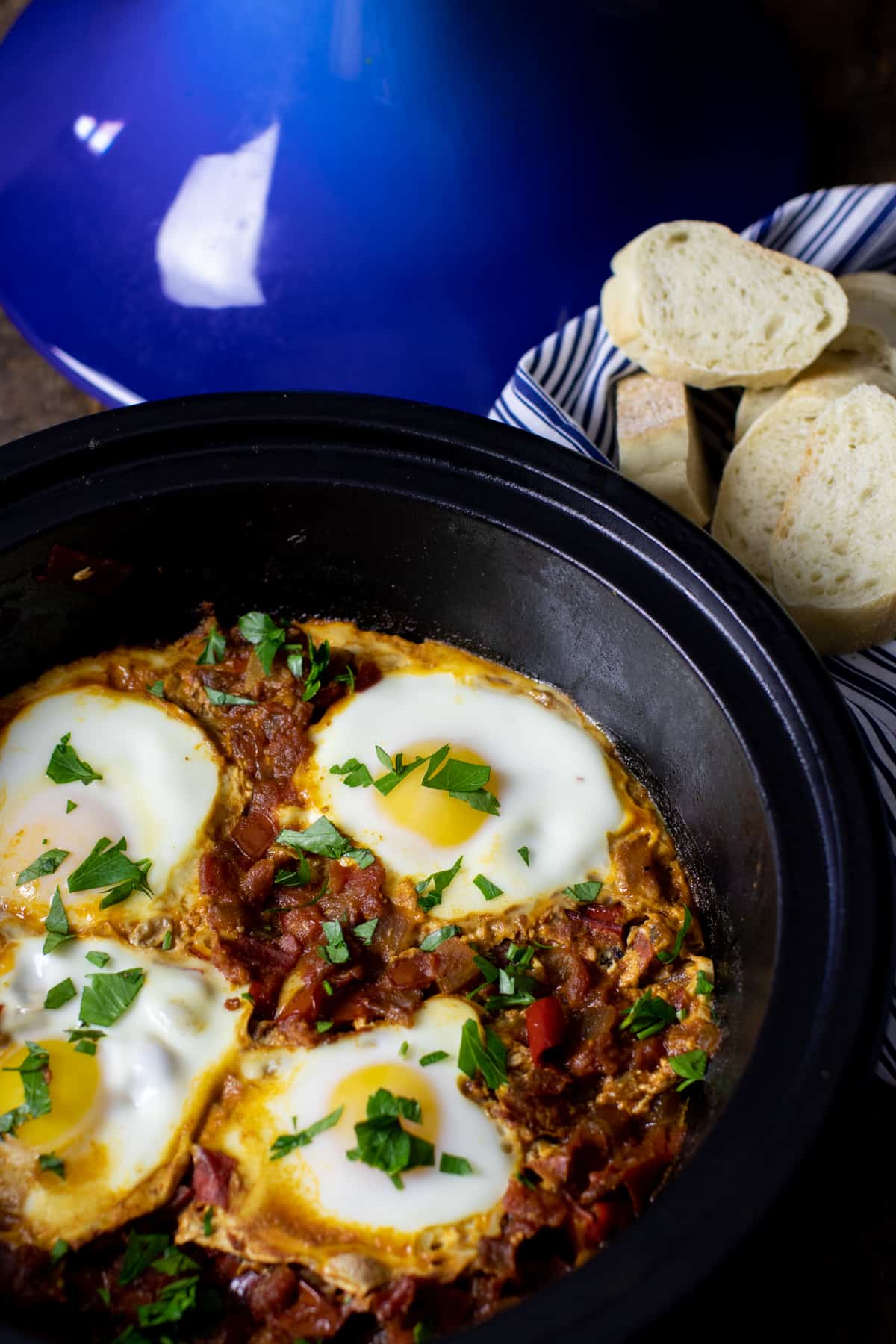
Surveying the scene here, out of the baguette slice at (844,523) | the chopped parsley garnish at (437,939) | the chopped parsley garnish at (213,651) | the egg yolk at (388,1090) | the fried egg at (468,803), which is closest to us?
the egg yolk at (388,1090)

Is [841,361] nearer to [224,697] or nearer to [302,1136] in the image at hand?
[224,697]

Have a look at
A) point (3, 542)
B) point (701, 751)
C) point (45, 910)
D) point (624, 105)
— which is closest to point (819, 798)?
point (701, 751)

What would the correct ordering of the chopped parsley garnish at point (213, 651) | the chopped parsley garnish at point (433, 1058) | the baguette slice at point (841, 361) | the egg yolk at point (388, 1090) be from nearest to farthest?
the egg yolk at point (388, 1090), the chopped parsley garnish at point (433, 1058), the chopped parsley garnish at point (213, 651), the baguette slice at point (841, 361)

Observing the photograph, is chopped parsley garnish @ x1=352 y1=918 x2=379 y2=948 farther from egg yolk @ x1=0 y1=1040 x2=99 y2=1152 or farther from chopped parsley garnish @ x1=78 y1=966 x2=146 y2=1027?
egg yolk @ x1=0 y1=1040 x2=99 y2=1152

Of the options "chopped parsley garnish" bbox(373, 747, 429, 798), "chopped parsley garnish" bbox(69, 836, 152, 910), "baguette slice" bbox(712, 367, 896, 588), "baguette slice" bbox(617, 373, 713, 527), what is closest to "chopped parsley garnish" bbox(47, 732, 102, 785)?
"chopped parsley garnish" bbox(69, 836, 152, 910)

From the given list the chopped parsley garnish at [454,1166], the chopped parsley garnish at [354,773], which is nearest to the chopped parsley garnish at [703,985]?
the chopped parsley garnish at [454,1166]

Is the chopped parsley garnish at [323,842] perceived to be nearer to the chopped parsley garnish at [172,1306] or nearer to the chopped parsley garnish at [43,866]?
the chopped parsley garnish at [43,866]
